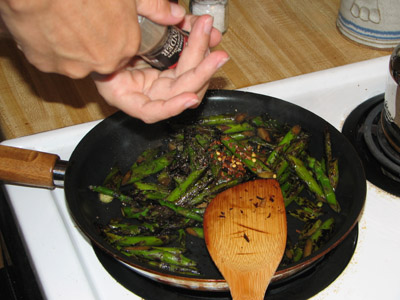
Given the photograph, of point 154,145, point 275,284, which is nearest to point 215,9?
point 154,145

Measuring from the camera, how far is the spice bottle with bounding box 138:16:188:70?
1.16 meters

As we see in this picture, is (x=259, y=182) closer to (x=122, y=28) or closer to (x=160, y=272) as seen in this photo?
(x=160, y=272)

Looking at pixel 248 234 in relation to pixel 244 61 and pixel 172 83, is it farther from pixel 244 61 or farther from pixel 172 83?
pixel 244 61

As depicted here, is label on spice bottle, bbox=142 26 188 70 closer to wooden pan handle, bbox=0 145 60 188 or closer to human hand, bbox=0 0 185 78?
human hand, bbox=0 0 185 78

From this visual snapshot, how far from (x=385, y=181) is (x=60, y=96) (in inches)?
46.2

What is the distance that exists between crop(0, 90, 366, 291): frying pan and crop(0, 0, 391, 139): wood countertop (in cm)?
25

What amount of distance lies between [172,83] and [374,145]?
27.8 inches

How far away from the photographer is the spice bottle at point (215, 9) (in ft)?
6.27

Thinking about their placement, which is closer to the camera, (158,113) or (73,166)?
(158,113)

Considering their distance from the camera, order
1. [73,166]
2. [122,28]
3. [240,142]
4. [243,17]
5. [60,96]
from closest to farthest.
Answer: [122,28], [73,166], [240,142], [60,96], [243,17]

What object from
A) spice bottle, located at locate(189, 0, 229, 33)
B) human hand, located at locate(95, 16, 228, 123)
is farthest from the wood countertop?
human hand, located at locate(95, 16, 228, 123)

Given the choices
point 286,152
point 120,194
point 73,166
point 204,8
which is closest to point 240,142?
point 286,152

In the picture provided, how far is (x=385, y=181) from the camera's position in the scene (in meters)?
1.47

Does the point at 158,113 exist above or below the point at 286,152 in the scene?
above
